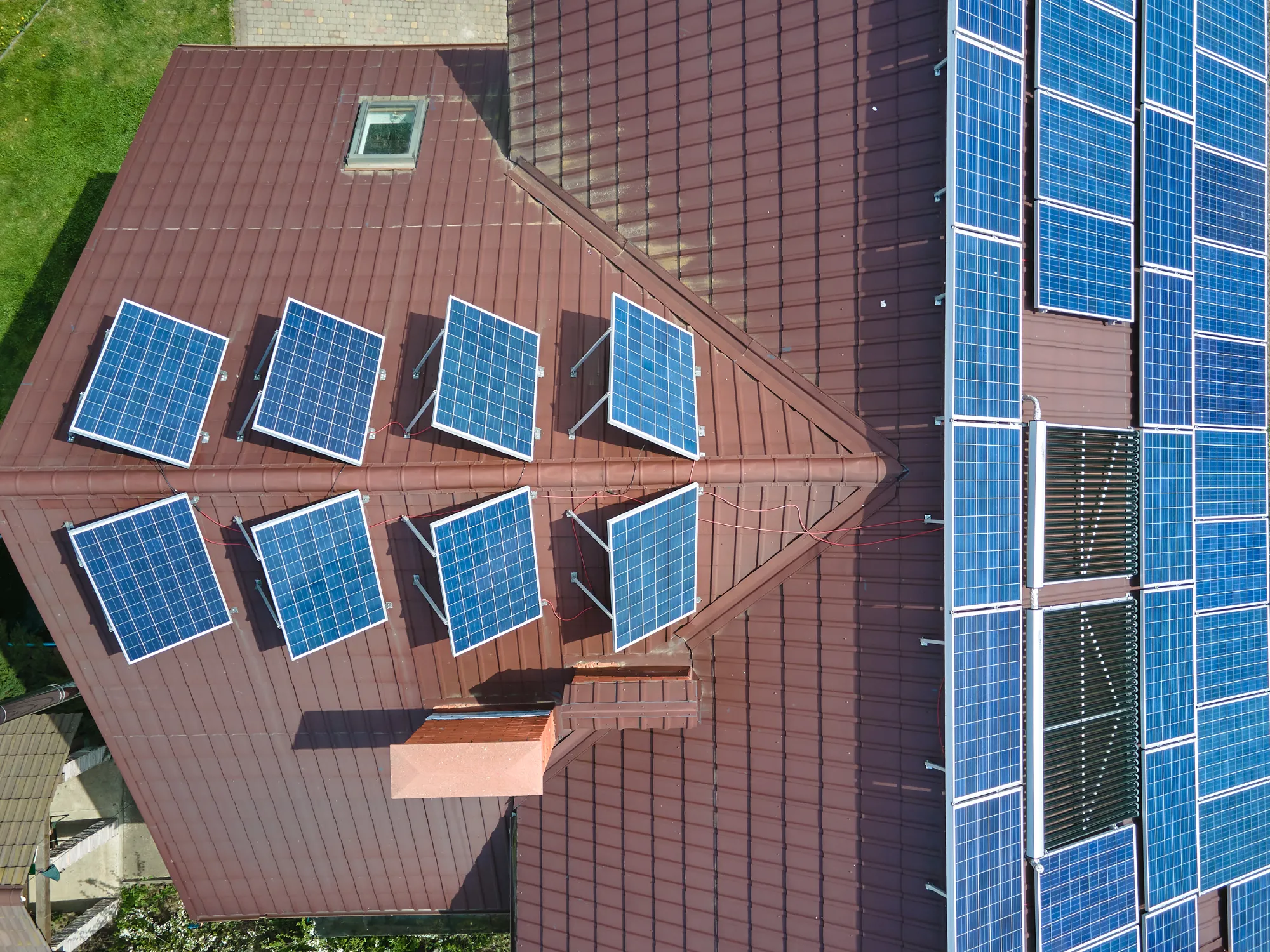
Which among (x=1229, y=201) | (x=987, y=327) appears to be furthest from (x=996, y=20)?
(x=1229, y=201)

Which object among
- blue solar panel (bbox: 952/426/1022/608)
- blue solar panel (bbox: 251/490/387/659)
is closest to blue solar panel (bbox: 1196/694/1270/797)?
blue solar panel (bbox: 952/426/1022/608)

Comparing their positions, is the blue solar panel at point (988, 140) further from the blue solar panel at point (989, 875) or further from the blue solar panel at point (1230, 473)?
the blue solar panel at point (989, 875)

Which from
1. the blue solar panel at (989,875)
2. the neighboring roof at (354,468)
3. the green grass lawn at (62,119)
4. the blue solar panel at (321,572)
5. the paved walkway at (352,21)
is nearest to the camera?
the blue solar panel at (989,875)

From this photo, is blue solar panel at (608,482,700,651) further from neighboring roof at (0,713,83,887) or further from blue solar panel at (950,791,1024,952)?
neighboring roof at (0,713,83,887)

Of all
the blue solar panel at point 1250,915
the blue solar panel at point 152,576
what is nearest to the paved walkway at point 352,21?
the blue solar panel at point 152,576

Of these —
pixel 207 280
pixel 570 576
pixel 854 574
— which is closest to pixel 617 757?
pixel 570 576

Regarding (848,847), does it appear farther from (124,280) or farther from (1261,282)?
(124,280)
